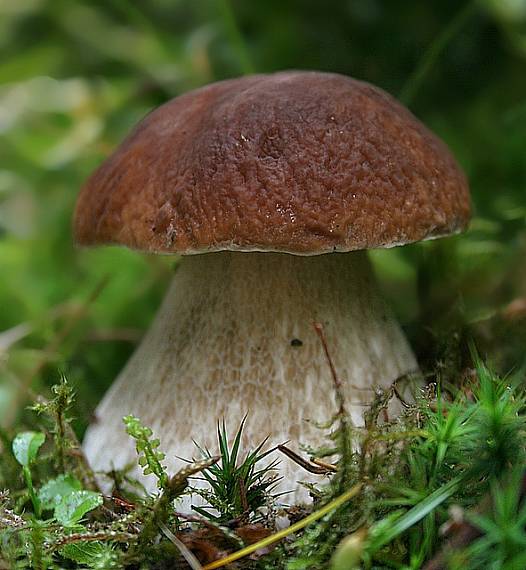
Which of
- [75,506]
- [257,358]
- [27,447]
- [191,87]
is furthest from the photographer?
[191,87]

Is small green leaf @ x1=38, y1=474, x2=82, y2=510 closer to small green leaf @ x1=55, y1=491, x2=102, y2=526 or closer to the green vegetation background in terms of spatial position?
small green leaf @ x1=55, y1=491, x2=102, y2=526

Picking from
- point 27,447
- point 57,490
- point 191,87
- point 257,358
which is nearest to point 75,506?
point 57,490

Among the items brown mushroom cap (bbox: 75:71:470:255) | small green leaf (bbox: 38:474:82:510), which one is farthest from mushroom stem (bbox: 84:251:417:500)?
brown mushroom cap (bbox: 75:71:470:255)

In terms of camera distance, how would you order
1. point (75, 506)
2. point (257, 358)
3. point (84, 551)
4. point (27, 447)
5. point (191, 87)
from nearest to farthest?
point (84, 551)
point (75, 506)
point (27, 447)
point (257, 358)
point (191, 87)

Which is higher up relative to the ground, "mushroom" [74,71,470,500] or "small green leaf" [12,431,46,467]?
"mushroom" [74,71,470,500]

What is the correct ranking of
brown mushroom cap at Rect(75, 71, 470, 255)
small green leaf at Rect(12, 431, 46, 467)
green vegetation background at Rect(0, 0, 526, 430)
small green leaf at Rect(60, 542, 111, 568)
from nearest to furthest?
1. small green leaf at Rect(60, 542, 111, 568)
2. brown mushroom cap at Rect(75, 71, 470, 255)
3. small green leaf at Rect(12, 431, 46, 467)
4. green vegetation background at Rect(0, 0, 526, 430)

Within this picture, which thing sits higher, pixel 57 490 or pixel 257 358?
pixel 257 358

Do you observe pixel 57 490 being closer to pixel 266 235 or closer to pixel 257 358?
pixel 257 358
